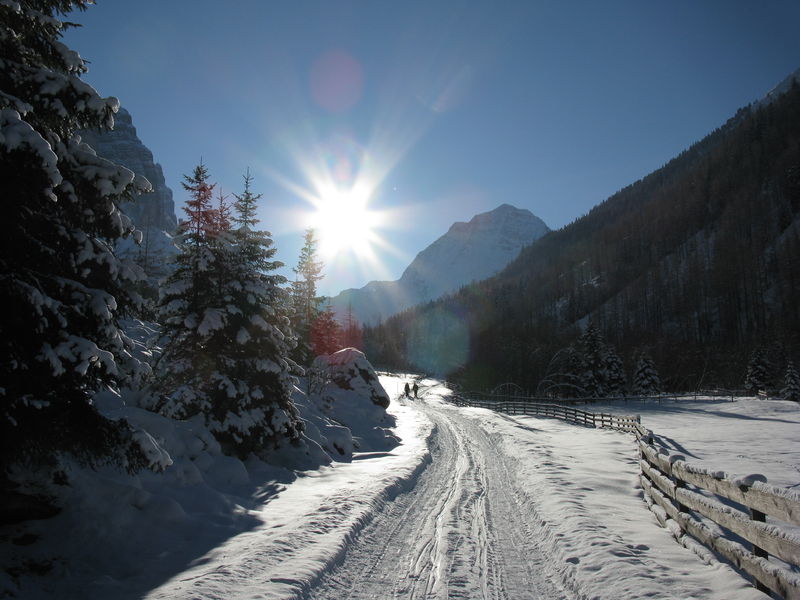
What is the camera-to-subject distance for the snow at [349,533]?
5316 millimetres

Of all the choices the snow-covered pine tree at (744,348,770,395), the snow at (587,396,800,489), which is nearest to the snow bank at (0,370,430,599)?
the snow at (587,396,800,489)

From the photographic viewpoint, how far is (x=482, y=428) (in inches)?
1036

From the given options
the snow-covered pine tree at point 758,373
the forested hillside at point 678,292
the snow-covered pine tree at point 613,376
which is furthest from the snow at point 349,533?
the forested hillside at point 678,292

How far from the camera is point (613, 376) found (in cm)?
5122

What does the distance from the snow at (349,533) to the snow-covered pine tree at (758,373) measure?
47.0m

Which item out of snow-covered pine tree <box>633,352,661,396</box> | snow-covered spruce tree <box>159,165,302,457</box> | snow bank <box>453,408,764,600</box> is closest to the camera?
snow bank <box>453,408,764,600</box>

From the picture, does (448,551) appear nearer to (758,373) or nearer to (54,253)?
(54,253)

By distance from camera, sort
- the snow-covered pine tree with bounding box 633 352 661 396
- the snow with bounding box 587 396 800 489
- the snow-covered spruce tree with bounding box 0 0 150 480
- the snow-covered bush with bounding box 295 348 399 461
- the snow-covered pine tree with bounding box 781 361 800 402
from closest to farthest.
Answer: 1. the snow-covered spruce tree with bounding box 0 0 150 480
2. the snow with bounding box 587 396 800 489
3. the snow-covered bush with bounding box 295 348 399 461
4. the snow-covered pine tree with bounding box 781 361 800 402
5. the snow-covered pine tree with bounding box 633 352 661 396

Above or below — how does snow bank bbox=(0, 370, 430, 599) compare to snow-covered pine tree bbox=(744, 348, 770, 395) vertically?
below

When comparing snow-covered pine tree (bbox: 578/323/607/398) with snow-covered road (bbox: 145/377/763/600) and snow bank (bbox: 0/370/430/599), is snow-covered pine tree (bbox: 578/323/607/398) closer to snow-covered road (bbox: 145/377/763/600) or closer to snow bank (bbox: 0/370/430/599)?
snow-covered road (bbox: 145/377/763/600)

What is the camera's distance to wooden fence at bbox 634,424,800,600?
393 centimetres

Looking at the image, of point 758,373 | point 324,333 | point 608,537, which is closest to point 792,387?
point 758,373

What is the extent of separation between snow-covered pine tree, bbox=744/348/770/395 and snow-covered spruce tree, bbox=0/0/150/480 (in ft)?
211

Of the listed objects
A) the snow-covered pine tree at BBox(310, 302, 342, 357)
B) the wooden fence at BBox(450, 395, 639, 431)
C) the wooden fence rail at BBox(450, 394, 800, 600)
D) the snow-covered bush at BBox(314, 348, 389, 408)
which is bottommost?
the wooden fence at BBox(450, 395, 639, 431)
